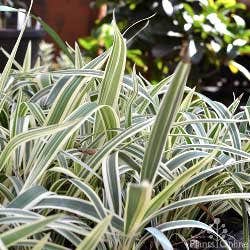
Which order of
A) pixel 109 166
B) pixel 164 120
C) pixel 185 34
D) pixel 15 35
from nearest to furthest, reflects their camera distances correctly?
pixel 164 120 < pixel 109 166 < pixel 15 35 < pixel 185 34

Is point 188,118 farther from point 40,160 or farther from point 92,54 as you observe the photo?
point 92,54

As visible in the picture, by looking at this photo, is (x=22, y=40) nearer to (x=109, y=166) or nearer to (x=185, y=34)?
(x=185, y=34)

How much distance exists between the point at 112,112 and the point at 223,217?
0.26 meters

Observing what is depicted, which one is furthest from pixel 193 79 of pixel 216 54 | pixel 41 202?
pixel 41 202

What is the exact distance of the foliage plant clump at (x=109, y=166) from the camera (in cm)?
53

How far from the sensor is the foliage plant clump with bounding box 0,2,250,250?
53 centimetres

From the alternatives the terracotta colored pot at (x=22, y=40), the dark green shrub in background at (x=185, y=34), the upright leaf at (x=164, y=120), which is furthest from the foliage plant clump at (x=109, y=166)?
the dark green shrub in background at (x=185, y=34)

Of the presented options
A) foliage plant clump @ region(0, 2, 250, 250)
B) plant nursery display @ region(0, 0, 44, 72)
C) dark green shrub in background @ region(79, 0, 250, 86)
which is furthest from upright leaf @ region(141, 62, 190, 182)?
dark green shrub in background @ region(79, 0, 250, 86)

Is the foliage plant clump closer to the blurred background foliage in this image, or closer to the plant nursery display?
the plant nursery display

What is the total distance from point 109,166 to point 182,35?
1.54 metres

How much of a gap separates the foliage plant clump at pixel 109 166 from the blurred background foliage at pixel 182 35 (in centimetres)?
102

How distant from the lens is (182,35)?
2.08 metres

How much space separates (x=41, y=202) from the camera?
1.88 ft

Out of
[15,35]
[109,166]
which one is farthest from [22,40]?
[109,166]
